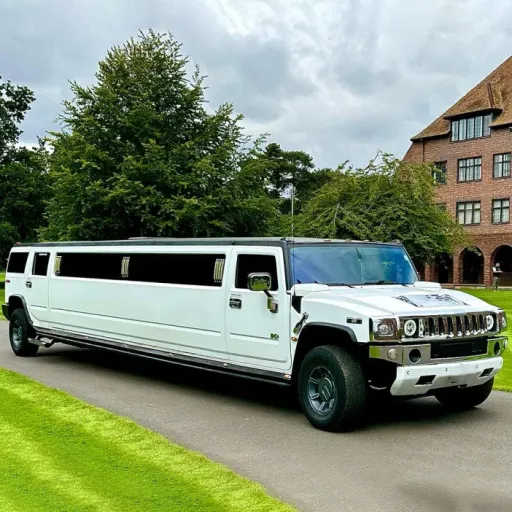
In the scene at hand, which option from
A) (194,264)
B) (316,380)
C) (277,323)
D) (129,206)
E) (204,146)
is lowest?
(316,380)

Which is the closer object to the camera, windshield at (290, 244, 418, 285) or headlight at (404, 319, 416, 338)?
headlight at (404, 319, 416, 338)

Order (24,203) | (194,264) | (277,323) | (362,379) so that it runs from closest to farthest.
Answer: (362,379) → (277,323) → (194,264) → (24,203)

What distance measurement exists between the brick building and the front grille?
45412mm

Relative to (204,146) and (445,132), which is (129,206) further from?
(445,132)

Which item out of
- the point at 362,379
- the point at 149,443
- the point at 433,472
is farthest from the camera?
the point at 362,379

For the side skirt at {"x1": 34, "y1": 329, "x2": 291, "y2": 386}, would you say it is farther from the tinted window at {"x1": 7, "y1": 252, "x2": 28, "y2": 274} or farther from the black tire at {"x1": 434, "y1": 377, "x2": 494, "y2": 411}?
the black tire at {"x1": 434, "y1": 377, "x2": 494, "y2": 411}

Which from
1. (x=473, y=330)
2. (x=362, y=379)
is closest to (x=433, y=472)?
(x=362, y=379)

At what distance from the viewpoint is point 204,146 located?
31.9 m

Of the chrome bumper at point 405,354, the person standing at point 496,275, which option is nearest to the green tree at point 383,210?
the person standing at point 496,275

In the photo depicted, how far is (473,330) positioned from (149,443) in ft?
11.9

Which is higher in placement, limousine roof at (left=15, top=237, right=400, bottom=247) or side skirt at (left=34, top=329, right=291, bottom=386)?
limousine roof at (left=15, top=237, right=400, bottom=247)

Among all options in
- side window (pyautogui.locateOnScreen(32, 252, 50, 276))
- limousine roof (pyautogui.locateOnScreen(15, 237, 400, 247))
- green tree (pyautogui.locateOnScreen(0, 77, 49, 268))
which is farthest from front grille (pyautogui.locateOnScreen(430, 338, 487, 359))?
green tree (pyautogui.locateOnScreen(0, 77, 49, 268))

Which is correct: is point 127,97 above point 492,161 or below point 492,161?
below

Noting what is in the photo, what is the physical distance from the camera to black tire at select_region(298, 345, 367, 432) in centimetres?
754
